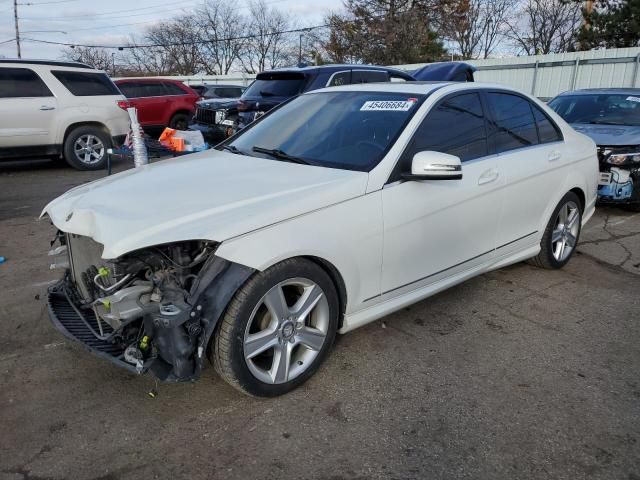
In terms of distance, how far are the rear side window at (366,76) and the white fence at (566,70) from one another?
5483 millimetres

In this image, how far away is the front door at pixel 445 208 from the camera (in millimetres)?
3203

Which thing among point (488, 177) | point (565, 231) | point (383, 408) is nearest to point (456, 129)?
point (488, 177)

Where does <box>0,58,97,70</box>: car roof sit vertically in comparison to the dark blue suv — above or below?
above

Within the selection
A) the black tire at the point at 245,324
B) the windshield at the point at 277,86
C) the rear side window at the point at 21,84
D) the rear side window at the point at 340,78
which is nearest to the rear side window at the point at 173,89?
the rear side window at the point at 21,84

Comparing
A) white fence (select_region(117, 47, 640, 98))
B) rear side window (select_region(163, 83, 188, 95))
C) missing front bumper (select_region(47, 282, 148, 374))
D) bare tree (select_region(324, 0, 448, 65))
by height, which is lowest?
missing front bumper (select_region(47, 282, 148, 374))

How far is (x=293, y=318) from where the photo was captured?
2.83m

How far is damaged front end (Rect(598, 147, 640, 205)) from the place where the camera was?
21.7 ft

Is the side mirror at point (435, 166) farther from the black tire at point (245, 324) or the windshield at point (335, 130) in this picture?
the black tire at point (245, 324)

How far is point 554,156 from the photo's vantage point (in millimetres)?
4461

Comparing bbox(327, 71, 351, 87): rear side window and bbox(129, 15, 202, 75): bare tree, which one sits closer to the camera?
Answer: bbox(327, 71, 351, 87): rear side window

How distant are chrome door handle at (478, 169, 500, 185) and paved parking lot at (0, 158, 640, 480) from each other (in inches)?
38.5

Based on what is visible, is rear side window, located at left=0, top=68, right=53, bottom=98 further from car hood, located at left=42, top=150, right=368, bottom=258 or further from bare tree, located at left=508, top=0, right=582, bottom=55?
bare tree, located at left=508, top=0, right=582, bottom=55

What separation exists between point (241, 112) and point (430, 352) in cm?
620

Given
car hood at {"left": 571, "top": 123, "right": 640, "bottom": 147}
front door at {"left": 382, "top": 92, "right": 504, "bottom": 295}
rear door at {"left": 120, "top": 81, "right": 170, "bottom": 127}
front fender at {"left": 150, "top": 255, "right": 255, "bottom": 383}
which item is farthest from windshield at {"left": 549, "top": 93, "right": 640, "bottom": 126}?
rear door at {"left": 120, "top": 81, "right": 170, "bottom": 127}
